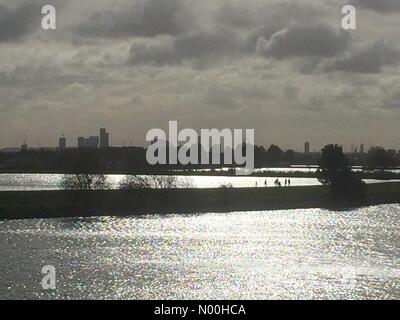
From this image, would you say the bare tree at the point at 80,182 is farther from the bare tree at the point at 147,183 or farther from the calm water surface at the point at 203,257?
the calm water surface at the point at 203,257

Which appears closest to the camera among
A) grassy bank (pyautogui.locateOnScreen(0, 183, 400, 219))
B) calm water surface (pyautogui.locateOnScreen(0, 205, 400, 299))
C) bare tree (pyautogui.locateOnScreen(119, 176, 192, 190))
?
calm water surface (pyautogui.locateOnScreen(0, 205, 400, 299))

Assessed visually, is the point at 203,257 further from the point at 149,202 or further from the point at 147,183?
the point at 147,183

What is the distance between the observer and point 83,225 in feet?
278

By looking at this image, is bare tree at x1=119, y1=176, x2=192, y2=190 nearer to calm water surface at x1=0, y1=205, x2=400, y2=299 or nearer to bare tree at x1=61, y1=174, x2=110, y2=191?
bare tree at x1=61, y1=174, x2=110, y2=191

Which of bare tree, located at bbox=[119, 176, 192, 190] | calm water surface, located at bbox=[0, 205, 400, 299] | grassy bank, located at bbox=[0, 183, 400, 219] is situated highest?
bare tree, located at bbox=[119, 176, 192, 190]

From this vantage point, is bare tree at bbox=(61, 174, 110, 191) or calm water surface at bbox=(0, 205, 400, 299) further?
bare tree at bbox=(61, 174, 110, 191)

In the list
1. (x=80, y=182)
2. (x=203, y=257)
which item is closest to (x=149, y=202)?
(x=80, y=182)

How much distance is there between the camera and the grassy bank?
9585 centimetres

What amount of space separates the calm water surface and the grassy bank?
533 centimetres

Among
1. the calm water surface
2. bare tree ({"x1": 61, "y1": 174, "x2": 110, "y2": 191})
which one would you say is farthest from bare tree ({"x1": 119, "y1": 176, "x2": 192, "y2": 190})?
the calm water surface

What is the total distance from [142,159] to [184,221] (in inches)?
3938

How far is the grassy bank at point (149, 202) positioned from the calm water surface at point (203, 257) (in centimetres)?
533
